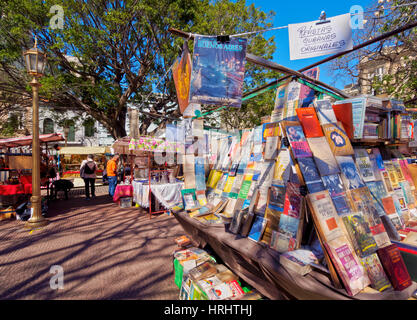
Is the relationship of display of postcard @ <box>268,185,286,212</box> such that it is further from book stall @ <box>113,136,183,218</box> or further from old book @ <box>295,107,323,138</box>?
book stall @ <box>113,136,183,218</box>

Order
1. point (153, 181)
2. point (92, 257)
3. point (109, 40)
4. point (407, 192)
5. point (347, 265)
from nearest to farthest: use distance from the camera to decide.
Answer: point (347, 265)
point (407, 192)
point (92, 257)
point (153, 181)
point (109, 40)

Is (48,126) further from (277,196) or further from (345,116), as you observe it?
(345,116)

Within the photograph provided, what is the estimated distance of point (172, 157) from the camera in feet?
26.5

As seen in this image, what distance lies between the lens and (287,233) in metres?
2.00

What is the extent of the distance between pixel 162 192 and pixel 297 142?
5.29m

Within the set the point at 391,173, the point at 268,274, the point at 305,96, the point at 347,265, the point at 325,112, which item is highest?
the point at 305,96

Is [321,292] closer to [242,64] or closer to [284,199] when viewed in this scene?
[284,199]

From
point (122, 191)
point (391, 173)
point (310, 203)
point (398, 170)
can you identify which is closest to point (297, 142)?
point (310, 203)

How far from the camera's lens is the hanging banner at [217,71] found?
2.75m

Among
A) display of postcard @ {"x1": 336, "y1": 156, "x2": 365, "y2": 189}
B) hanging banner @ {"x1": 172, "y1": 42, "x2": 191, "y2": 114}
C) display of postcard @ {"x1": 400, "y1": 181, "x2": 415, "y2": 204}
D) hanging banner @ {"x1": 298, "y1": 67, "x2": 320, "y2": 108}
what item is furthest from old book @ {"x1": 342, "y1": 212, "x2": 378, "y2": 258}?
hanging banner @ {"x1": 172, "y1": 42, "x2": 191, "y2": 114}

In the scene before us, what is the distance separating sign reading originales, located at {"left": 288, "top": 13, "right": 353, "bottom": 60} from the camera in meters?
2.76

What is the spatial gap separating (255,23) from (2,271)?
1506cm

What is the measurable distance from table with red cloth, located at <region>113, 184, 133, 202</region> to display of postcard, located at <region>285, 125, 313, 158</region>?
721 cm

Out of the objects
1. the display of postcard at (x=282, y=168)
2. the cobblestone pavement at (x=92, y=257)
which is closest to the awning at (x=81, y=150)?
the cobblestone pavement at (x=92, y=257)
